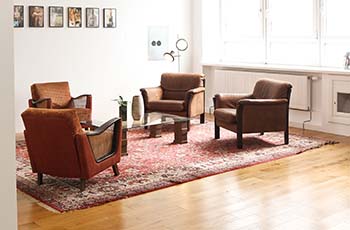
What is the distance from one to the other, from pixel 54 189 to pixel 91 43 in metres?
3.89

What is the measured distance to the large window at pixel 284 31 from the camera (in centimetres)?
794

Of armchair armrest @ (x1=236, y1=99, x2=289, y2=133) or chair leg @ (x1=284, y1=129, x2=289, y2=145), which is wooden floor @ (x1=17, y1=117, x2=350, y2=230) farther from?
chair leg @ (x1=284, y1=129, x2=289, y2=145)

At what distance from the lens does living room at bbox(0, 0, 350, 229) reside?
427 centimetres

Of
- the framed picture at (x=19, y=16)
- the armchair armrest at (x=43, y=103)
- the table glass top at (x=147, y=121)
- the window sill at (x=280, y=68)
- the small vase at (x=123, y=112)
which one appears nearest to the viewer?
the table glass top at (x=147, y=121)

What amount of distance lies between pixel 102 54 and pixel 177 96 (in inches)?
54.4

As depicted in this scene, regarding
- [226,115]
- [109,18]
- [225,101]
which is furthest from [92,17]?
[226,115]

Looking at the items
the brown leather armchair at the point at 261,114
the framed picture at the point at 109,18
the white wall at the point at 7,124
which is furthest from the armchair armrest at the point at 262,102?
the white wall at the point at 7,124

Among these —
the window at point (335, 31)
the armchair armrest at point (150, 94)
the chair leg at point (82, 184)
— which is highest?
the window at point (335, 31)

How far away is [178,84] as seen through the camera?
27.7 feet

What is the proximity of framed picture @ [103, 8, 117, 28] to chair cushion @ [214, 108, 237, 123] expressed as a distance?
8.32ft

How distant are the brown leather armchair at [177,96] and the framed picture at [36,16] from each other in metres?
1.77

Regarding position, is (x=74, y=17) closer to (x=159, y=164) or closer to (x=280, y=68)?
(x=280, y=68)

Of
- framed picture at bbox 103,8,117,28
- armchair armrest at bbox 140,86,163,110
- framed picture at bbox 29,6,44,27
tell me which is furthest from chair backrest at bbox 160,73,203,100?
framed picture at bbox 29,6,44,27

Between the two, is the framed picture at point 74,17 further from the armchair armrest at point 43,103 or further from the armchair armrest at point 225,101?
the armchair armrest at point 225,101
